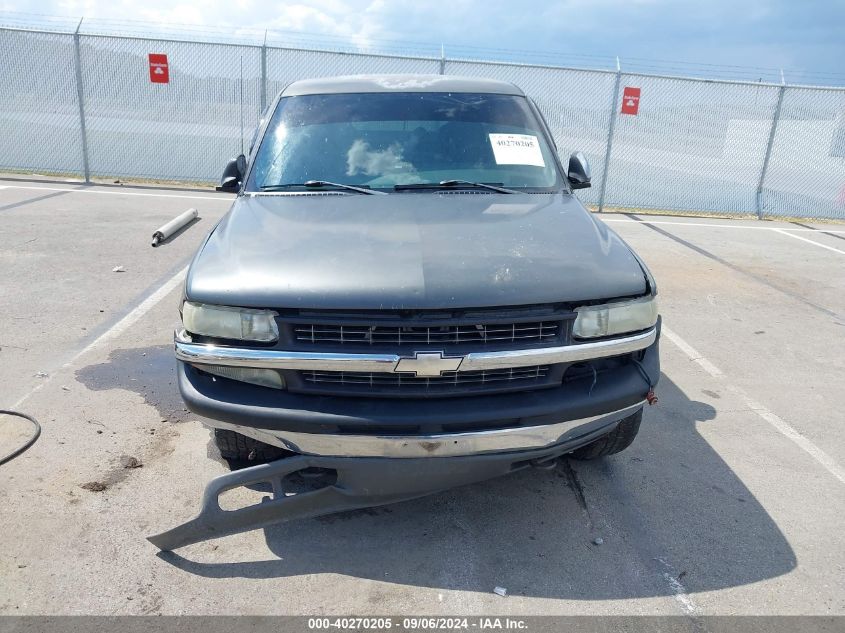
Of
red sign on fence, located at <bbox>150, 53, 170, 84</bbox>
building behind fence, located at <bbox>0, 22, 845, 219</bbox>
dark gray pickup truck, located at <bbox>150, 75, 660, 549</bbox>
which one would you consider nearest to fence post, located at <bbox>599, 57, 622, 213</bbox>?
building behind fence, located at <bbox>0, 22, 845, 219</bbox>

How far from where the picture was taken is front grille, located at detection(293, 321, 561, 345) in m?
2.54

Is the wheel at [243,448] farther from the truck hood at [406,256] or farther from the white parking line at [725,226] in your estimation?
the white parking line at [725,226]

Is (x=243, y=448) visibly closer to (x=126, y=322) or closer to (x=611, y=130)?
(x=126, y=322)

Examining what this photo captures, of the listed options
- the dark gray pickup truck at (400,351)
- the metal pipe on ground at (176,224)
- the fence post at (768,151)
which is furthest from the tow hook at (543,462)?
the fence post at (768,151)

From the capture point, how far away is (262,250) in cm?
286

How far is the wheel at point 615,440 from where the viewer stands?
324 centimetres

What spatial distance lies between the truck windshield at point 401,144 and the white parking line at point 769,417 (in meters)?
2.02

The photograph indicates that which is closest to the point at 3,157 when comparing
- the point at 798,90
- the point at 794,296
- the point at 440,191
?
the point at 440,191

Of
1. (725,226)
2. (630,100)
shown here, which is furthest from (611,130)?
(725,226)

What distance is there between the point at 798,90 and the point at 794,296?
25.1 feet

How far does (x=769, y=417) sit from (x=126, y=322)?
15.8 ft

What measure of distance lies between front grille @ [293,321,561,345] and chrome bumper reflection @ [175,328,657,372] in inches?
2.7

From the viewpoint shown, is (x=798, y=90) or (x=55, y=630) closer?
(x=55, y=630)

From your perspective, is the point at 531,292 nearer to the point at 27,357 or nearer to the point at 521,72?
the point at 27,357
